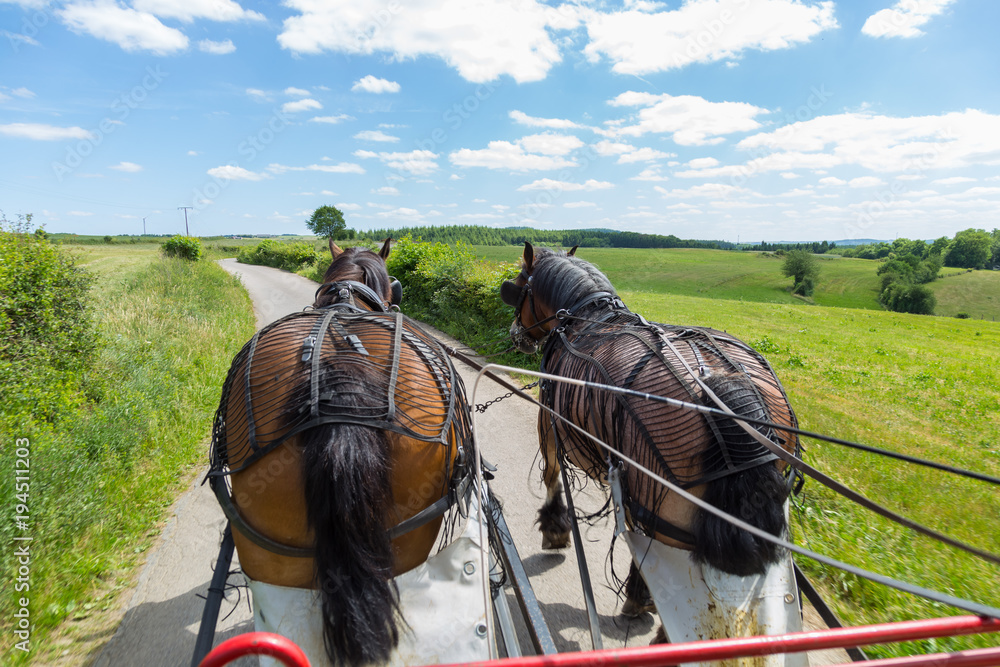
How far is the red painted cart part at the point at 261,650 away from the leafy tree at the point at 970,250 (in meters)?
93.8

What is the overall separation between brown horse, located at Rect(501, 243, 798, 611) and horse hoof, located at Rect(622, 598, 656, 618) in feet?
0.05

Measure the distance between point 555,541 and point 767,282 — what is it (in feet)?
192

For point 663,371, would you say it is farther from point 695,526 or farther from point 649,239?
point 649,239

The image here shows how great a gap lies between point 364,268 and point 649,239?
278 feet

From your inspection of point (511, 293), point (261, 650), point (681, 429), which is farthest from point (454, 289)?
point (261, 650)

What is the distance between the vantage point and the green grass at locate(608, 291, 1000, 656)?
120 inches

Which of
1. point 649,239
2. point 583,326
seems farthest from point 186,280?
point 649,239

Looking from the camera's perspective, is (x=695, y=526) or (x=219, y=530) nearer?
(x=695, y=526)

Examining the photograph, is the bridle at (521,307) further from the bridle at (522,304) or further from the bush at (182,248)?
the bush at (182,248)

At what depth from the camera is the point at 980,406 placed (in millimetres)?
6352

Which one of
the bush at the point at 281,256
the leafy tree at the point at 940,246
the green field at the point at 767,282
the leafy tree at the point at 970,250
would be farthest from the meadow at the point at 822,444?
the leafy tree at the point at 970,250

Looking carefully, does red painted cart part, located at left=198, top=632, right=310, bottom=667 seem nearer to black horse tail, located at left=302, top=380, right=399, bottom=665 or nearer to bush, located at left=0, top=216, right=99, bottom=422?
black horse tail, located at left=302, top=380, right=399, bottom=665

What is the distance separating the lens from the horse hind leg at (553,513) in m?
3.62

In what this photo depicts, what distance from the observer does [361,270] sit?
4.04 meters
